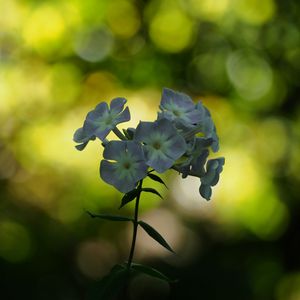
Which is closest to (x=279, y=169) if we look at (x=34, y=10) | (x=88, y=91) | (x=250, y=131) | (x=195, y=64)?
(x=250, y=131)

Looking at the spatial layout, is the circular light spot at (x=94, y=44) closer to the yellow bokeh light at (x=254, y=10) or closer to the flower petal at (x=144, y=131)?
the yellow bokeh light at (x=254, y=10)

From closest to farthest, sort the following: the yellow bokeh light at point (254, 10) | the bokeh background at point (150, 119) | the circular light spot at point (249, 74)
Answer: the bokeh background at point (150, 119) < the yellow bokeh light at point (254, 10) < the circular light spot at point (249, 74)

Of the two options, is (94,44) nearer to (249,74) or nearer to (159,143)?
(249,74)

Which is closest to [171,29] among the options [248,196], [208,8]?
[208,8]

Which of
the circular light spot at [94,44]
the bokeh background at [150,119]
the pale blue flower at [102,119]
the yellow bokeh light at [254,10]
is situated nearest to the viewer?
the pale blue flower at [102,119]

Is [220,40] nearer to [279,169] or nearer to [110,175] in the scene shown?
[279,169]

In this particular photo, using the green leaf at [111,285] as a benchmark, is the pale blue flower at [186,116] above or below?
above

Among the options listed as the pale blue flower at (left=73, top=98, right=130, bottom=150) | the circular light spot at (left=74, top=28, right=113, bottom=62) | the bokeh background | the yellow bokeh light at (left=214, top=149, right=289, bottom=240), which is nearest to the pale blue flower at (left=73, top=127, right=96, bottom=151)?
the pale blue flower at (left=73, top=98, right=130, bottom=150)

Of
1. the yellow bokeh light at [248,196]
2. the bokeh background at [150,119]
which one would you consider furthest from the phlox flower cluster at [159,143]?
the yellow bokeh light at [248,196]
